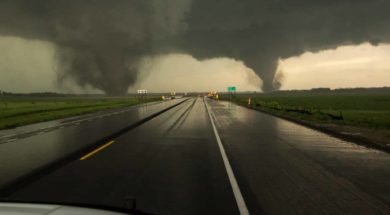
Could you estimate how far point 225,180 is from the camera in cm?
824

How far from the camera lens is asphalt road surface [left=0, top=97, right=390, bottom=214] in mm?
6367

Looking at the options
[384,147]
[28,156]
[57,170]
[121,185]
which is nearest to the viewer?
[121,185]

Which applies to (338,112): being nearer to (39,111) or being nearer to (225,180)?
(39,111)

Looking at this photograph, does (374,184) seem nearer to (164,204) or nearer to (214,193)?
(214,193)

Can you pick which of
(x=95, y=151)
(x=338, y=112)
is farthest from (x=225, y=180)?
(x=338, y=112)

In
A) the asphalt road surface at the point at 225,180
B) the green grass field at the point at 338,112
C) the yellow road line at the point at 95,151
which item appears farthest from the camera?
the green grass field at the point at 338,112

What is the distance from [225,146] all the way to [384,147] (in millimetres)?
5226

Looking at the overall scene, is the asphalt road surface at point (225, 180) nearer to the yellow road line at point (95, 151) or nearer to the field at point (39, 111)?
the yellow road line at point (95, 151)

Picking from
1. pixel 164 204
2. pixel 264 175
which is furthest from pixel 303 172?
pixel 164 204

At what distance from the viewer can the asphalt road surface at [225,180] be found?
20.9 ft

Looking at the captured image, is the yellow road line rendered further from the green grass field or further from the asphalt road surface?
the green grass field

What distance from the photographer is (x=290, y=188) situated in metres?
7.50

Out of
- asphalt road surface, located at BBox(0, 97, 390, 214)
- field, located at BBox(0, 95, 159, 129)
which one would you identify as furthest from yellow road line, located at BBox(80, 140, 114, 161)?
field, located at BBox(0, 95, 159, 129)

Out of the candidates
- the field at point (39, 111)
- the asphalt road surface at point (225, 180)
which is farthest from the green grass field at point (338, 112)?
the field at point (39, 111)
